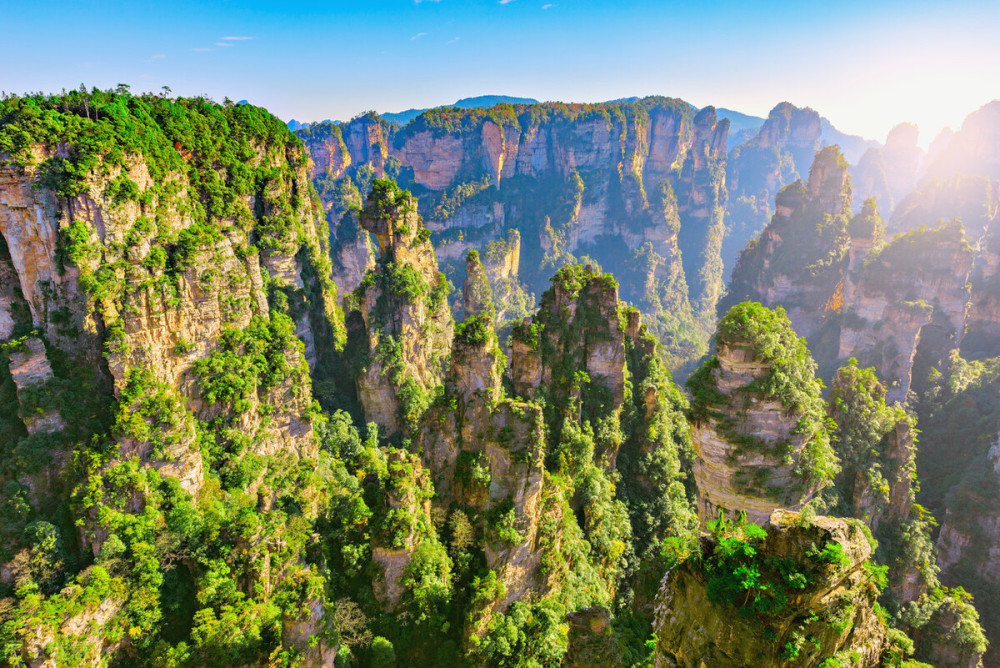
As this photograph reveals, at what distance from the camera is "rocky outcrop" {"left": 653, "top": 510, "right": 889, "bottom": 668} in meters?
9.50

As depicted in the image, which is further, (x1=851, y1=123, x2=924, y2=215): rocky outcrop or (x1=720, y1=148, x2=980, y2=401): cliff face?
(x1=851, y1=123, x2=924, y2=215): rocky outcrop

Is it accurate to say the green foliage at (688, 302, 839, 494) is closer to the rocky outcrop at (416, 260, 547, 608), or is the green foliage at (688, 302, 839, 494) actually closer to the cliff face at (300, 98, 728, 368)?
the rocky outcrop at (416, 260, 547, 608)

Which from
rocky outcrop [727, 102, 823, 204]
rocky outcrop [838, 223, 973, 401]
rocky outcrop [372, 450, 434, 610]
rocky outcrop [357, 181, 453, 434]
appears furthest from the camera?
rocky outcrop [727, 102, 823, 204]

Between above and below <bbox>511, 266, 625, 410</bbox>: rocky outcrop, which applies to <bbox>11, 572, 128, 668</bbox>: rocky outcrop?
below

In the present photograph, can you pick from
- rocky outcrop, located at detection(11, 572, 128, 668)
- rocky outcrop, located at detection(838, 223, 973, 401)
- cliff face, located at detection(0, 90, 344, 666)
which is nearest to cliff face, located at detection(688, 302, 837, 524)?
cliff face, located at detection(0, 90, 344, 666)

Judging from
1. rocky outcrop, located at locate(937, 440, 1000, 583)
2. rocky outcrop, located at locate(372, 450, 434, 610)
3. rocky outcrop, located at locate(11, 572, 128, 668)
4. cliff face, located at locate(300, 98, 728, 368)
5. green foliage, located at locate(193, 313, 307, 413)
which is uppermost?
cliff face, located at locate(300, 98, 728, 368)

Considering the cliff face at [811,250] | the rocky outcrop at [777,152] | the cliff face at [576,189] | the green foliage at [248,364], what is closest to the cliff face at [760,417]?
the green foliage at [248,364]

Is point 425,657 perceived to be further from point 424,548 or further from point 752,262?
point 752,262

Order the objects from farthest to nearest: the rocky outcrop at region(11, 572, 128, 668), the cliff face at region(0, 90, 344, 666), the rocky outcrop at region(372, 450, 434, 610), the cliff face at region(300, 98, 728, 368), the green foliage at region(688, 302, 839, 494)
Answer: the cliff face at region(300, 98, 728, 368) → the cliff face at region(0, 90, 344, 666) → the rocky outcrop at region(372, 450, 434, 610) → the green foliage at region(688, 302, 839, 494) → the rocky outcrop at region(11, 572, 128, 668)

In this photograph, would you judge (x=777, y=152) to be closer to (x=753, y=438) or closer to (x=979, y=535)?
(x=979, y=535)

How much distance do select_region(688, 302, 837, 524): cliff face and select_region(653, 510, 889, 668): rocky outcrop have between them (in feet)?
36.7

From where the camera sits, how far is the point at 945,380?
5753 centimetres

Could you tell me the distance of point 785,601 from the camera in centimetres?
947

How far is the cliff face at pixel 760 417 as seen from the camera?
69.1ft
